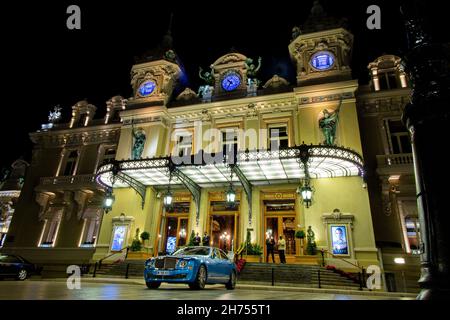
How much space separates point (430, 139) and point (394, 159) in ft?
50.7

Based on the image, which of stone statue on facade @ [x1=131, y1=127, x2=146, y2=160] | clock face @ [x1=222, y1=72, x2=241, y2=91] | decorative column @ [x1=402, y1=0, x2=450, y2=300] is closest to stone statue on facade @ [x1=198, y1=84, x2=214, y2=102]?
clock face @ [x1=222, y1=72, x2=241, y2=91]

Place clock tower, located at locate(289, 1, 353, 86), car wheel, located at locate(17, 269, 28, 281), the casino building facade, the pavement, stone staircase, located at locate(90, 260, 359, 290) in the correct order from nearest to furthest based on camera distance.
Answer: the pavement
stone staircase, located at locate(90, 260, 359, 290)
car wheel, located at locate(17, 269, 28, 281)
the casino building facade
clock tower, located at locate(289, 1, 353, 86)

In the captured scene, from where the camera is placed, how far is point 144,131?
2255cm

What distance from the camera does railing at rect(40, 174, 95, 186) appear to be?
899 inches

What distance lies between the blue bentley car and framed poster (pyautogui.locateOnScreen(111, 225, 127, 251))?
11059mm

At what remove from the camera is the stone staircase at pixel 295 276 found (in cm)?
1354

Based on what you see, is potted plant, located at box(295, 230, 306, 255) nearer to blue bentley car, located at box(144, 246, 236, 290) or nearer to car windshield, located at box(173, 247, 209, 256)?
blue bentley car, located at box(144, 246, 236, 290)

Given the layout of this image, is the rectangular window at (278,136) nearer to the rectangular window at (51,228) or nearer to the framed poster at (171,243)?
the framed poster at (171,243)

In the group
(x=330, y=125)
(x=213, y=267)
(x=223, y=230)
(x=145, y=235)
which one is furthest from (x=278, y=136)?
(x=213, y=267)

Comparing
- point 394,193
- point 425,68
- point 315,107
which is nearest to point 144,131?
point 315,107

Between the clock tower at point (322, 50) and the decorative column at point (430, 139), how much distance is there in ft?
54.0

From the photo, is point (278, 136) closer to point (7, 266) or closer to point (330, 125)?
point (330, 125)
